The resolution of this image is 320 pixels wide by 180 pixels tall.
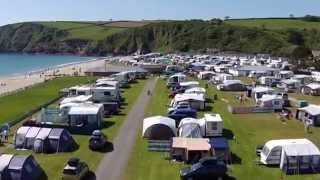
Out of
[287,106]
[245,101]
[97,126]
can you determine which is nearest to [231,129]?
[97,126]

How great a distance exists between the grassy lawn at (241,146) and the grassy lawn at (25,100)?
12.9m

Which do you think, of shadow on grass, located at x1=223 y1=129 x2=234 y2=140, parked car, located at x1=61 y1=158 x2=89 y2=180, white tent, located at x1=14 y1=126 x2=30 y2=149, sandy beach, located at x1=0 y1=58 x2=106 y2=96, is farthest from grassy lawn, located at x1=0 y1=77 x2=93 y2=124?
parked car, located at x1=61 y1=158 x2=89 y2=180

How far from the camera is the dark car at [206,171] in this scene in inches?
1137

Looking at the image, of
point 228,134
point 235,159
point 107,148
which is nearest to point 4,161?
Answer: point 107,148

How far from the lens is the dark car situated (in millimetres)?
28875

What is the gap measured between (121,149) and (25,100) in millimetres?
32052

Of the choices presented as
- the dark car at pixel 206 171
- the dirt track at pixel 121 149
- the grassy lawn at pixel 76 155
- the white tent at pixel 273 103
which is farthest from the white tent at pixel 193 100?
the dark car at pixel 206 171

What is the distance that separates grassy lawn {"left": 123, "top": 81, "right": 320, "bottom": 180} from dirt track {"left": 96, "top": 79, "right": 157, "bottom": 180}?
0.50 metres

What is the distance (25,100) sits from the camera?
215 feet

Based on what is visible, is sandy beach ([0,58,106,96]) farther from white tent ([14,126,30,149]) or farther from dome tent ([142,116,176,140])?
dome tent ([142,116,176,140])

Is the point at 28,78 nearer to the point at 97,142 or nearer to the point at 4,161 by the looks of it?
the point at 97,142

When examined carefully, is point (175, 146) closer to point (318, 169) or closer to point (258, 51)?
point (318, 169)

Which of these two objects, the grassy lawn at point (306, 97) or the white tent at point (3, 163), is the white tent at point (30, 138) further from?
the grassy lawn at point (306, 97)

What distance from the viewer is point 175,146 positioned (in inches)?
1325
